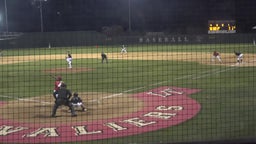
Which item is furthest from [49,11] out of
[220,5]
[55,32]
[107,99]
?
[107,99]

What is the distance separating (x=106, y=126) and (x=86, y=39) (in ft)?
97.2

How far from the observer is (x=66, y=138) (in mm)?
7891

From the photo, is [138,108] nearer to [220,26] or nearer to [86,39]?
[220,26]

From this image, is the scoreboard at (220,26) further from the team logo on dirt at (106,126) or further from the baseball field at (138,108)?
the team logo on dirt at (106,126)

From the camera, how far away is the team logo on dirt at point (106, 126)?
7996 mm

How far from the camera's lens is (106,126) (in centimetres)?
882

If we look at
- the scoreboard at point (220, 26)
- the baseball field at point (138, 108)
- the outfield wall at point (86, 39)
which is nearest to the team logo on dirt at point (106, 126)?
the baseball field at point (138, 108)

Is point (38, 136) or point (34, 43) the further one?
point (34, 43)

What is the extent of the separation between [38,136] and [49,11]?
33.4 metres

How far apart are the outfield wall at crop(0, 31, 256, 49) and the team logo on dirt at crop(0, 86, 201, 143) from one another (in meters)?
24.9

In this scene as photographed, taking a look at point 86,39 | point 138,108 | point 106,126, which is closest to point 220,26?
point 86,39

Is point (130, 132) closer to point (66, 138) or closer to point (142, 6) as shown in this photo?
point (66, 138)

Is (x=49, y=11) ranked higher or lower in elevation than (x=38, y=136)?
higher

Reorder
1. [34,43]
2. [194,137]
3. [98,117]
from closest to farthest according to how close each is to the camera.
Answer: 1. [194,137]
2. [98,117]
3. [34,43]
